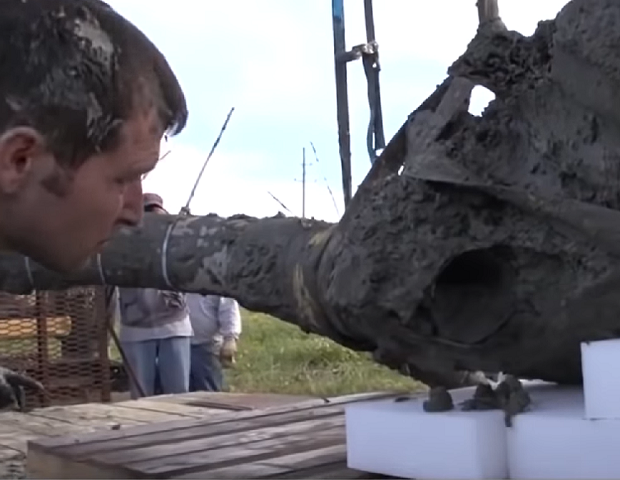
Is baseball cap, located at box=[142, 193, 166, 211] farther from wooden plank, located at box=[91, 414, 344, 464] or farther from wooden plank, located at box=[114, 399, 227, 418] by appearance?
wooden plank, located at box=[91, 414, 344, 464]

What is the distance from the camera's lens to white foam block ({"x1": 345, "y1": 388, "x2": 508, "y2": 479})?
1.73m

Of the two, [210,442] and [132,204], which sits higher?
[132,204]

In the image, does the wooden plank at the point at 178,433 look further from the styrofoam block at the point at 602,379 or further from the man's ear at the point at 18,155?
the man's ear at the point at 18,155

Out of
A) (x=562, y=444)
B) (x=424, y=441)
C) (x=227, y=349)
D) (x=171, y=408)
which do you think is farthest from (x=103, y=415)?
(x=562, y=444)

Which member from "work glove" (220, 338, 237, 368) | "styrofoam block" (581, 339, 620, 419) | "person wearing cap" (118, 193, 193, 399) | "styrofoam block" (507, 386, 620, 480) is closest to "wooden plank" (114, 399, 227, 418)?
"person wearing cap" (118, 193, 193, 399)

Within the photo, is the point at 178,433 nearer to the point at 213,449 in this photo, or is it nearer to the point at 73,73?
the point at 213,449

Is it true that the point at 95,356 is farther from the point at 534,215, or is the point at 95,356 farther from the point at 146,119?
the point at 146,119

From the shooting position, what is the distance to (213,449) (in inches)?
92.6

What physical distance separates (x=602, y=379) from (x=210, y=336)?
10.5ft

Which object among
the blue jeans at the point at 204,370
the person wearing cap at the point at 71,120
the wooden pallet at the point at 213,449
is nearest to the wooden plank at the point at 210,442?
the wooden pallet at the point at 213,449

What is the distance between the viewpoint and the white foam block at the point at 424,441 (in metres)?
1.73

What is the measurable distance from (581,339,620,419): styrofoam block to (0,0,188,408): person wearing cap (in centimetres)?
69

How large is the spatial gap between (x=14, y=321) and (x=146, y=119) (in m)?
3.42

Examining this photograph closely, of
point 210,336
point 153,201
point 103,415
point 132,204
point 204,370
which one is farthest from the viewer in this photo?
point 204,370
